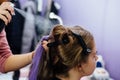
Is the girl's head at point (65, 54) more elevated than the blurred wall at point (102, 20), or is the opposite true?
the girl's head at point (65, 54)

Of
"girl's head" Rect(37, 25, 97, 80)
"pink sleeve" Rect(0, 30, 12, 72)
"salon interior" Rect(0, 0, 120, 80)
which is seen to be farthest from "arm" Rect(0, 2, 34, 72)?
"salon interior" Rect(0, 0, 120, 80)

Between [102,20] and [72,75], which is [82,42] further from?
[102,20]

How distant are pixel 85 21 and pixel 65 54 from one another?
127 cm

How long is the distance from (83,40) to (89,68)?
0.14 meters

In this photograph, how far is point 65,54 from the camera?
3.58 ft

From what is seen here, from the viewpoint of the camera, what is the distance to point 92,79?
208 cm

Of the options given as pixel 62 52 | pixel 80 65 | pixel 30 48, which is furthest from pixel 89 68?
pixel 30 48

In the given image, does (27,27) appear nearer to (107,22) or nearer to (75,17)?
(75,17)

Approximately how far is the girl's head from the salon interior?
0.89 metres

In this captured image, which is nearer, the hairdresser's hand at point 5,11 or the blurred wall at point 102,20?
the hairdresser's hand at point 5,11

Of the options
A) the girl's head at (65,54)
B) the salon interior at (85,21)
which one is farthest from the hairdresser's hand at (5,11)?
the salon interior at (85,21)

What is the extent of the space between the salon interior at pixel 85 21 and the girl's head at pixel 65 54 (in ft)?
2.94

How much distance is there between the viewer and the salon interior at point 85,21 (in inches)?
83.3

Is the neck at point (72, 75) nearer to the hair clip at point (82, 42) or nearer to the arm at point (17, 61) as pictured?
the hair clip at point (82, 42)
